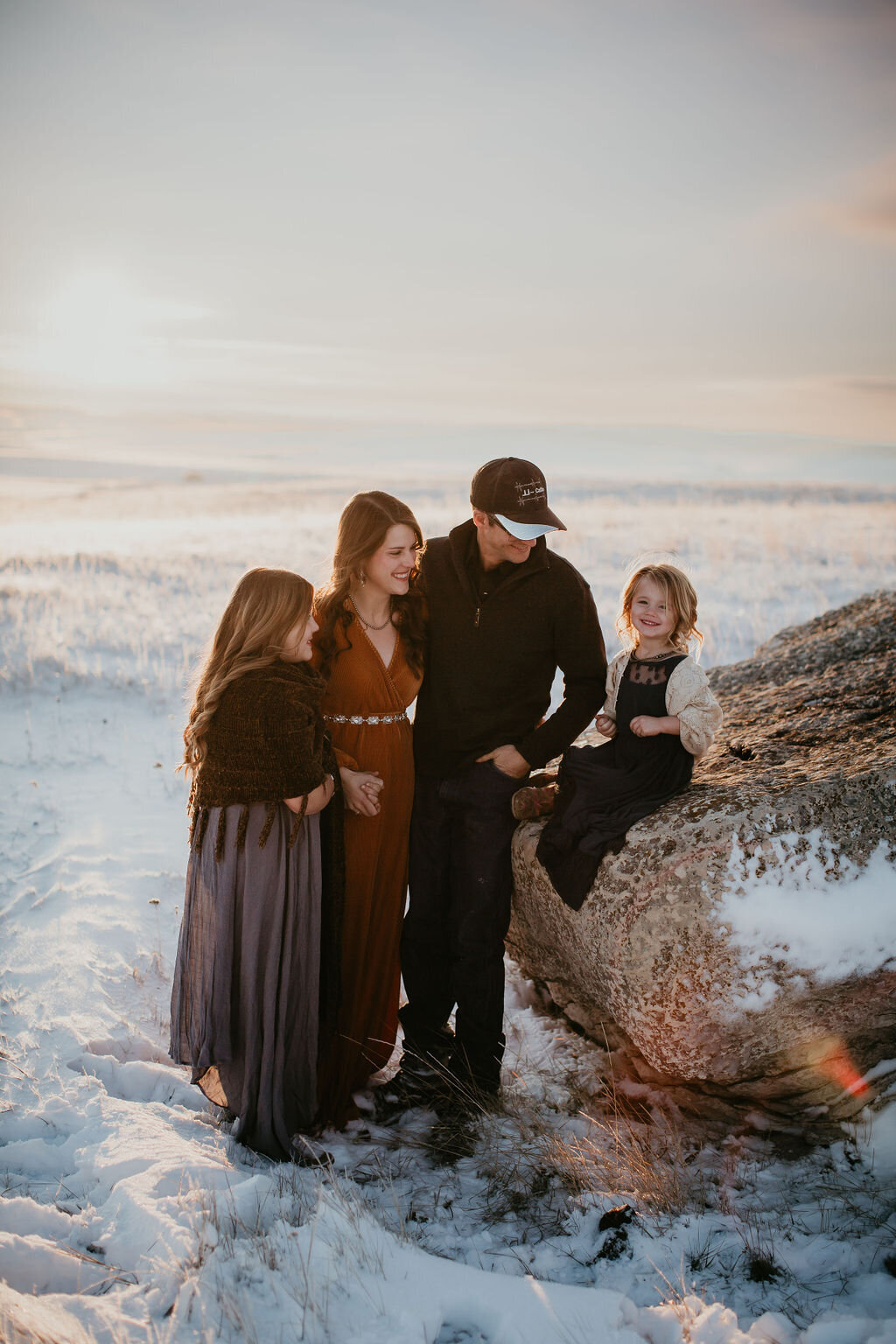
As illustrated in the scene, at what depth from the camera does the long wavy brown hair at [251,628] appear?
10.5 feet

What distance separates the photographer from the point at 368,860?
3658 millimetres

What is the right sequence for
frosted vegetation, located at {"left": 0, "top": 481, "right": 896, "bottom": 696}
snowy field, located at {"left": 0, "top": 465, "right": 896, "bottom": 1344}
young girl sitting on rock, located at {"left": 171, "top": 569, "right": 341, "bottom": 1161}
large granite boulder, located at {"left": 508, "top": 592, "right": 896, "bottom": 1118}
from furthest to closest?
1. frosted vegetation, located at {"left": 0, "top": 481, "right": 896, "bottom": 696}
2. young girl sitting on rock, located at {"left": 171, "top": 569, "right": 341, "bottom": 1161}
3. large granite boulder, located at {"left": 508, "top": 592, "right": 896, "bottom": 1118}
4. snowy field, located at {"left": 0, "top": 465, "right": 896, "bottom": 1344}

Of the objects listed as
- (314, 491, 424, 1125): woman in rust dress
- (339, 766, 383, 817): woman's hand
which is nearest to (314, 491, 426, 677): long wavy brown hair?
(314, 491, 424, 1125): woman in rust dress

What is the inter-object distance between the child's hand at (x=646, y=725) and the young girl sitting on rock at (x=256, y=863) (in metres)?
1.23

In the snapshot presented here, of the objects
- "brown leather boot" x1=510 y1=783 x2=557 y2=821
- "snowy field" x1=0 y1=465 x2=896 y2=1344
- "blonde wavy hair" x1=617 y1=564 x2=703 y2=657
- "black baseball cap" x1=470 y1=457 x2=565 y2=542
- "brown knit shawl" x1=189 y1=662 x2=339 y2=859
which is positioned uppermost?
"black baseball cap" x1=470 y1=457 x2=565 y2=542

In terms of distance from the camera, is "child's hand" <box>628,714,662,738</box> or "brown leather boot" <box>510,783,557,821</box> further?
"brown leather boot" <box>510,783,557,821</box>

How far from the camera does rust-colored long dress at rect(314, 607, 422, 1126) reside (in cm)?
362

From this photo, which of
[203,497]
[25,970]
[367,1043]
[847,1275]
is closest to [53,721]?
[25,970]

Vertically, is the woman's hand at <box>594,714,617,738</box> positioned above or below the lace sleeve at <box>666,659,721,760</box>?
below

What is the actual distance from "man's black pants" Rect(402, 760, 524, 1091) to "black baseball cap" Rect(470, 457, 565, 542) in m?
1.02

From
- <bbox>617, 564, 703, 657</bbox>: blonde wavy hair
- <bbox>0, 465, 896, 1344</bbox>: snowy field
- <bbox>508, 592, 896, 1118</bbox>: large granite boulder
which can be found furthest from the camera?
<bbox>617, 564, 703, 657</bbox>: blonde wavy hair

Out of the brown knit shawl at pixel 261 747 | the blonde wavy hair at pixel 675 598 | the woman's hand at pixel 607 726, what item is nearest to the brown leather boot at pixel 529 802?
the woman's hand at pixel 607 726

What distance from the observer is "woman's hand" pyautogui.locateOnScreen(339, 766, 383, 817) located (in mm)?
3498

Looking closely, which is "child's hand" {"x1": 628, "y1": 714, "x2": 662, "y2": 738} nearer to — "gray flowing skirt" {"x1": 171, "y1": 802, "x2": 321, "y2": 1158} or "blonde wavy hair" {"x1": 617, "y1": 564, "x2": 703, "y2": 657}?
"blonde wavy hair" {"x1": 617, "y1": 564, "x2": 703, "y2": 657}
